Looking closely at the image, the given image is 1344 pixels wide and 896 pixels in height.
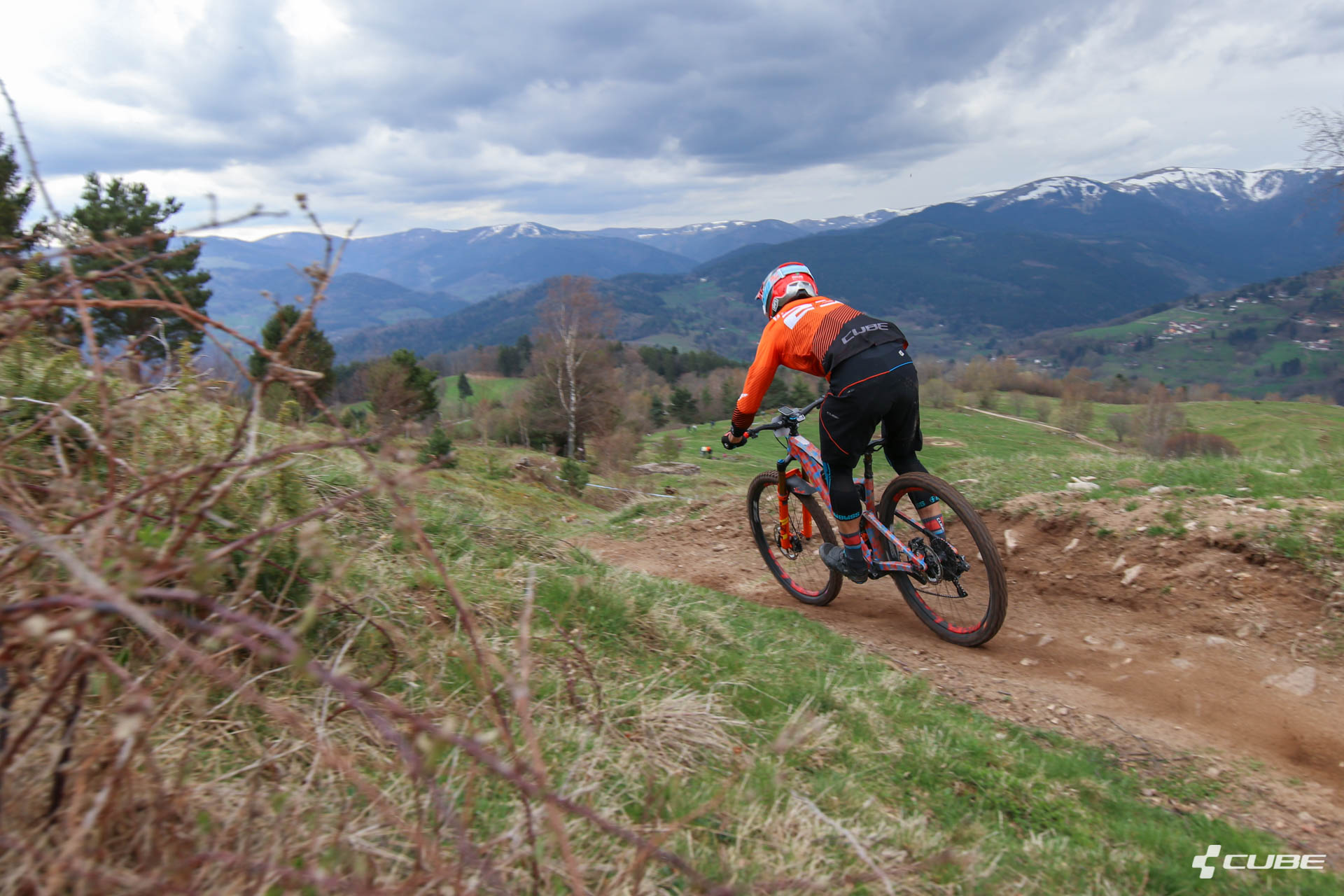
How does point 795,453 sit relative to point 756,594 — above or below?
above

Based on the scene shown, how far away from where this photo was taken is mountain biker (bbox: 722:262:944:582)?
16.4ft

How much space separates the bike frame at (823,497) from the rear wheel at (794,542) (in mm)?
54

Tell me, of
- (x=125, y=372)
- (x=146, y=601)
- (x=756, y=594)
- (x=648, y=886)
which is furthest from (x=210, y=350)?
(x=756, y=594)

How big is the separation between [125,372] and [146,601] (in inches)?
67.5

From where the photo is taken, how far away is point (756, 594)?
22.9 ft

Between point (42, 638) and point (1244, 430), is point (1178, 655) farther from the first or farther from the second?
point (1244, 430)

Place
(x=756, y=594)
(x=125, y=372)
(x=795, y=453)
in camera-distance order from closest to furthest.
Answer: (x=125, y=372) → (x=795, y=453) → (x=756, y=594)

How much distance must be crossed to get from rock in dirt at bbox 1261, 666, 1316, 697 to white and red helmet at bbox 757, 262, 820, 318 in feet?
13.0

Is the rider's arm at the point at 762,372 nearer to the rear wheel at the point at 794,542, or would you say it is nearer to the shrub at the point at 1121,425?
the rear wheel at the point at 794,542

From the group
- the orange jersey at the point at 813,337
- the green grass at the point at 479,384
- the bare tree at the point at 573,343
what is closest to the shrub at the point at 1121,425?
the bare tree at the point at 573,343

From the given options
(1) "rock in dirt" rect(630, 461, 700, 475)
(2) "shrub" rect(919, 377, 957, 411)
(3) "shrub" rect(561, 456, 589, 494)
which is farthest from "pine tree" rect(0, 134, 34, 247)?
(2) "shrub" rect(919, 377, 957, 411)

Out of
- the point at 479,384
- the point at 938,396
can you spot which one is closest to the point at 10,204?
the point at 479,384

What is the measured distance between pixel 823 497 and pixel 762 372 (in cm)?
125

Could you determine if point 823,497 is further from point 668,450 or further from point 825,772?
point 668,450
